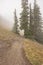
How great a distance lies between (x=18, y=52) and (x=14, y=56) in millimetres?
342

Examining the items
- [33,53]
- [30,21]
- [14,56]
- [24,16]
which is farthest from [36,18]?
[14,56]

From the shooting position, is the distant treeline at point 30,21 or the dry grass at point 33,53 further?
the distant treeline at point 30,21

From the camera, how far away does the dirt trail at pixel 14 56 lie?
740 centimetres

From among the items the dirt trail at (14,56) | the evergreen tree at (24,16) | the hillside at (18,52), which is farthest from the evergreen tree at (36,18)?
the dirt trail at (14,56)

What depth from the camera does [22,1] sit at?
34.9ft

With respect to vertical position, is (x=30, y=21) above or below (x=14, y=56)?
above

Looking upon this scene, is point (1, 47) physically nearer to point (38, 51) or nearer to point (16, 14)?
point (38, 51)

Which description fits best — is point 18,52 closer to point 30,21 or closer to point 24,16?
point 30,21

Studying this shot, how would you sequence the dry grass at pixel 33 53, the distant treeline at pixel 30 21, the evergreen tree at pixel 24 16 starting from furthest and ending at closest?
the evergreen tree at pixel 24 16
the distant treeline at pixel 30 21
the dry grass at pixel 33 53

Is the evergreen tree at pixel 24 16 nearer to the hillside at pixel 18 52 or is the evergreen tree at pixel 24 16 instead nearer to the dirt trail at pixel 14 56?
the hillside at pixel 18 52

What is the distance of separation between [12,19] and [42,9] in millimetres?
1973

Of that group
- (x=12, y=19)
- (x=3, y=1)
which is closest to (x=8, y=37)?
(x=12, y=19)

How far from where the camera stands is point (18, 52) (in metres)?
8.11

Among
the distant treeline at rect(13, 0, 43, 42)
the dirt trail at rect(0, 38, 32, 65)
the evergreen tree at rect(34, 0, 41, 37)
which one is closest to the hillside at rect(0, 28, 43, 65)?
the dirt trail at rect(0, 38, 32, 65)
